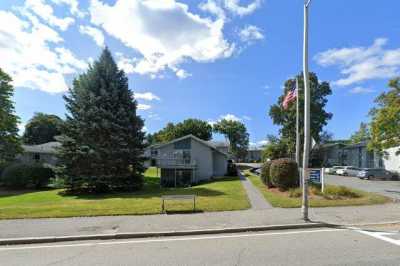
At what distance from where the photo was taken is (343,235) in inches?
354

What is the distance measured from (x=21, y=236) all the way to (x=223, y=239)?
5973mm

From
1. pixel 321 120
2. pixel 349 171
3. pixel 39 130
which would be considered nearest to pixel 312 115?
pixel 321 120

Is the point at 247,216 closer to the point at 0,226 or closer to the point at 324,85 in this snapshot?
the point at 0,226

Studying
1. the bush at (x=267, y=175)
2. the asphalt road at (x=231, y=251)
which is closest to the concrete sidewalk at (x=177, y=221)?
the asphalt road at (x=231, y=251)

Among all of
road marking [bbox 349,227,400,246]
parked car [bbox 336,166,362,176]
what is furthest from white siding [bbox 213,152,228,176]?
road marking [bbox 349,227,400,246]

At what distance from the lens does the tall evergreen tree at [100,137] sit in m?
25.7

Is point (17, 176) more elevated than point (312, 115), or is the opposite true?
point (312, 115)

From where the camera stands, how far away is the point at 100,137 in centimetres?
2623

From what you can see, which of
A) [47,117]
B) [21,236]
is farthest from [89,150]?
[47,117]

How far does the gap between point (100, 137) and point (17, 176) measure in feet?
40.3

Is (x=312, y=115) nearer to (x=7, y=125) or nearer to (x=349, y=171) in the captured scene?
(x=349, y=171)

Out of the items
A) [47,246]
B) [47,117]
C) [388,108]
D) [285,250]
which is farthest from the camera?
[47,117]

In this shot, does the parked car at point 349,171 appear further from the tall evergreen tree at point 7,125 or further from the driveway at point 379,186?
the tall evergreen tree at point 7,125

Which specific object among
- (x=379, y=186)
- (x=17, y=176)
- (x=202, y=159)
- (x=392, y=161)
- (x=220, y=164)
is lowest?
(x=379, y=186)
